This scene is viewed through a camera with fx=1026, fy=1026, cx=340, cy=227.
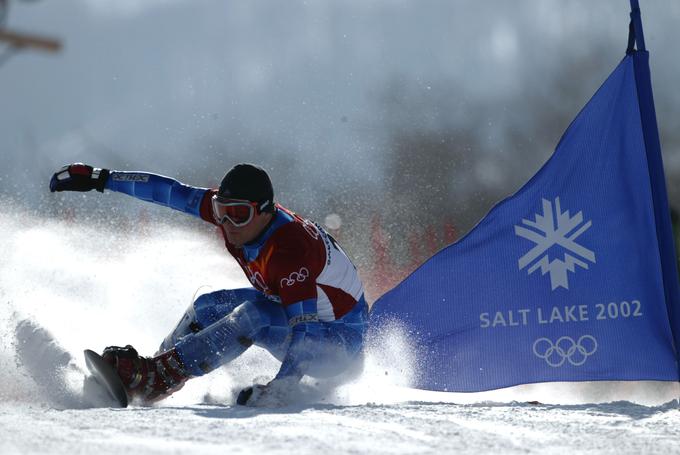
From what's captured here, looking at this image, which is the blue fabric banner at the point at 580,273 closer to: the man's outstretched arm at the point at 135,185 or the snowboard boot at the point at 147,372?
the snowboard boot at the point at 147,372

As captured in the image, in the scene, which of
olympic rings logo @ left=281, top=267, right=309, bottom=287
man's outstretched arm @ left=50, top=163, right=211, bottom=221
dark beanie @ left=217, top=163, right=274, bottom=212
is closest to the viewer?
olympic rings logo @ left=281, top=267, right=309, bottom=287

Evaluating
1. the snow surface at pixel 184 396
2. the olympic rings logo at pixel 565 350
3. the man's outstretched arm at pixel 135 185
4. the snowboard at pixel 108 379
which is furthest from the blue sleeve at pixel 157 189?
the olympic rings logo at pixel 565 350

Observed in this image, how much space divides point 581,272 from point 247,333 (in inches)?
70.2

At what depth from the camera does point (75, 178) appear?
5.78 metres

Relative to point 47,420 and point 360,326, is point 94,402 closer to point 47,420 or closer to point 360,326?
point 47,420

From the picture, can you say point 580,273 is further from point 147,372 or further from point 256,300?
point 147,372

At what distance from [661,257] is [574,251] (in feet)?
1.44

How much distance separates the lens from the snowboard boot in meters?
4.77

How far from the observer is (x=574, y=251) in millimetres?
5418

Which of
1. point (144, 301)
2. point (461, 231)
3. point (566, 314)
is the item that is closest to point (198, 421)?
point (566, 314)

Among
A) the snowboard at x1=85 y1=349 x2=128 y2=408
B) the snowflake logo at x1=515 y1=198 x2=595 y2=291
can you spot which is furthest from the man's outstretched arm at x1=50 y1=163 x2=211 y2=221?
the snowflake logo at x1=515 y1=198 x2=595 y2=291

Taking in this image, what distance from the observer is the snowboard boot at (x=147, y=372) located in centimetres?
477

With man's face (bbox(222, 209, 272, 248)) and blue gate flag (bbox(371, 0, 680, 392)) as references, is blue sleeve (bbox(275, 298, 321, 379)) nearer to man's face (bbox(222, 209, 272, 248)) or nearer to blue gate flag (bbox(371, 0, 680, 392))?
man's face (bbox(222, 209, 272, 248))

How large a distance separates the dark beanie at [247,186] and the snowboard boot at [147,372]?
0.85 metres
